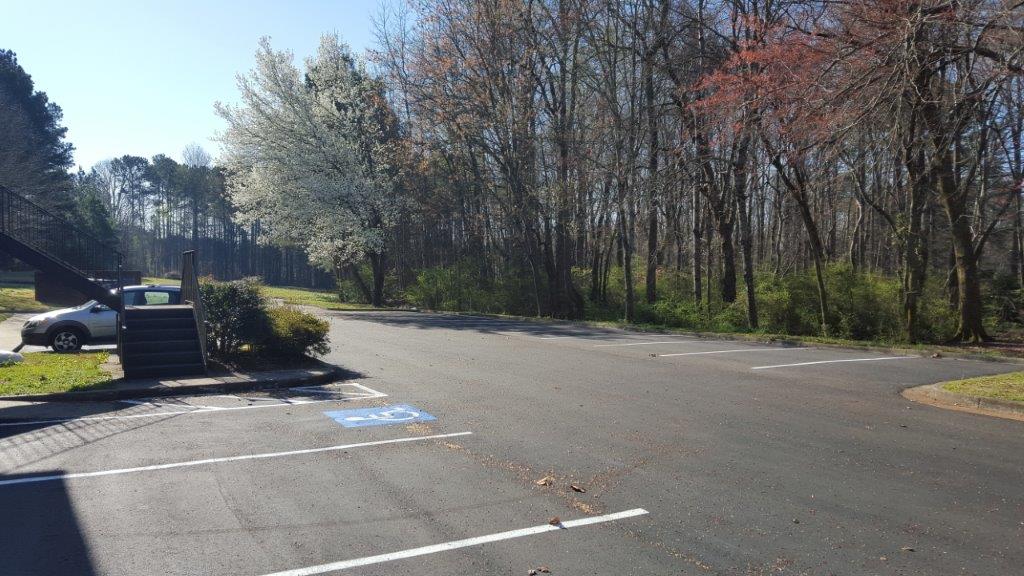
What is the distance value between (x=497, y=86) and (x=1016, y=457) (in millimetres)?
24452

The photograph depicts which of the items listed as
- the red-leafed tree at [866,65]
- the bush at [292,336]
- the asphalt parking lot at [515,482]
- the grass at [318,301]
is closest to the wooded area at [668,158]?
the red-leafed tree at [866,65]

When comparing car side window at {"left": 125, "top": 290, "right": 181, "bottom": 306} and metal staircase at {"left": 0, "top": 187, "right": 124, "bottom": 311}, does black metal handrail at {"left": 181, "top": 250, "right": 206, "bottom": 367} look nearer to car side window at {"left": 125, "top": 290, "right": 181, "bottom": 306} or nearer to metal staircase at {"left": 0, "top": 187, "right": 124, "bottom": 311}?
car side window at {"left": 125, "top": 290, "right": 181, "bottom": 306}

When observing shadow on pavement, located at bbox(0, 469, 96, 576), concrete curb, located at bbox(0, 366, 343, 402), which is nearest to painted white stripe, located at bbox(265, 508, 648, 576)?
shadow on pavement, located at bbox(0, 469, 96, 576)

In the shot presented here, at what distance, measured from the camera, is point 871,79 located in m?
10.7

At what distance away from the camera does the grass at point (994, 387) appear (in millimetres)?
10297

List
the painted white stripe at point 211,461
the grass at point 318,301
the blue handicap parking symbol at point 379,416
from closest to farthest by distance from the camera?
1. the painted white stripe at point 211,461
2. the blue handicap parking symbol at point 379,416
3. the grass at point 318,301

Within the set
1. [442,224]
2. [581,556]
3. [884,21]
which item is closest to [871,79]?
[884,21]

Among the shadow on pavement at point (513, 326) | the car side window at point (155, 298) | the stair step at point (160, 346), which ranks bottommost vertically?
the shadow on pavement at point (513, 326)

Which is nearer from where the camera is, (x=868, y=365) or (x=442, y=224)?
(x=868, y=365)

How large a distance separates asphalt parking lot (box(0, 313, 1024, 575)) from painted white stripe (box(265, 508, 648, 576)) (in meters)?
0.02

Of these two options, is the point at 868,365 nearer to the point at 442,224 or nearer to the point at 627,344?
the point at 627,344

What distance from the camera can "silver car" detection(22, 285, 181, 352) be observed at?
16.4 meters

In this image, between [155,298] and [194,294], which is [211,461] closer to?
[194,294]

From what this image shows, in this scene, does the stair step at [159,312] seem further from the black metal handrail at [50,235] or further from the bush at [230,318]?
the black metal handrail at [50,235]
